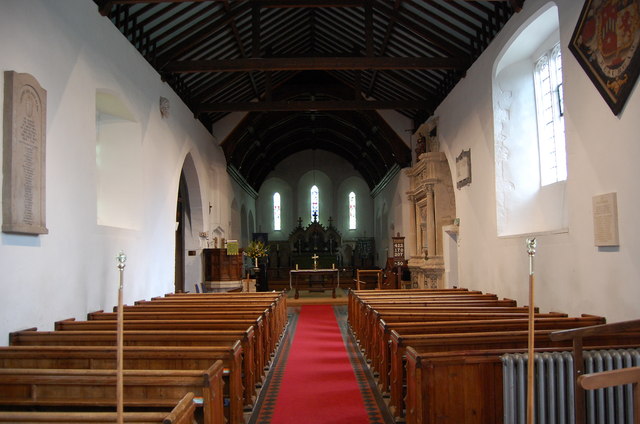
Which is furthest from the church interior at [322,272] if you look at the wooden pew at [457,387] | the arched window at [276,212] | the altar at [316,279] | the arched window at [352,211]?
the arched window at [352,211]

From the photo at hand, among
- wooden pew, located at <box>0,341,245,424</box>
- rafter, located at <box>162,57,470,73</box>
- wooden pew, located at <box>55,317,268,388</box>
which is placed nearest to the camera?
wooden pew, located at <box>0,341,245,424</box>

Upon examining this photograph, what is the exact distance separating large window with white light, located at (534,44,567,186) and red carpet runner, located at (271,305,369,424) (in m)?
3.61

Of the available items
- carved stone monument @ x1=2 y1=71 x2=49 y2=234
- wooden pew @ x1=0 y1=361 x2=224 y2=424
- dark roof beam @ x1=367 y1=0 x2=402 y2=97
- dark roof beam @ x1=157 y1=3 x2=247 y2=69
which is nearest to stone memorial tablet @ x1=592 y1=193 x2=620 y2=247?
wooden pew @ x1=0 y1=361 x2=224 y2=424

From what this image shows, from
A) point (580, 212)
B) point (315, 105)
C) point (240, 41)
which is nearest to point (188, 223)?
point (315, 105)

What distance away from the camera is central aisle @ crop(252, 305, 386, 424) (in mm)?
4141

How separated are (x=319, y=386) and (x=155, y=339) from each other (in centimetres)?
168

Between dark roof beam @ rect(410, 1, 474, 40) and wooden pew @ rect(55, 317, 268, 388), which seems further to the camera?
dark roof beam @ rect(410, 1, 474, 40)

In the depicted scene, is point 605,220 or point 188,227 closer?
point 605,220

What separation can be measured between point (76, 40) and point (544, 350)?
17.8 ft

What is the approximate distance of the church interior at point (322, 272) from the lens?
351cm

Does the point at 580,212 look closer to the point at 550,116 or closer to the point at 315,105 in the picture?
the point at 550,116

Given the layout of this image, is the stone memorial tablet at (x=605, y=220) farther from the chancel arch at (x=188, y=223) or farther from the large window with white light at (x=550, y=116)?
the chancel arch at (x=188, y=223)

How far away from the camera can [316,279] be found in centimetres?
1764

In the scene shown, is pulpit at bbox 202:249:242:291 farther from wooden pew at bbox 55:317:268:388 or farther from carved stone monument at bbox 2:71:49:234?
carved stone monument at bbox 2:71:49:234
